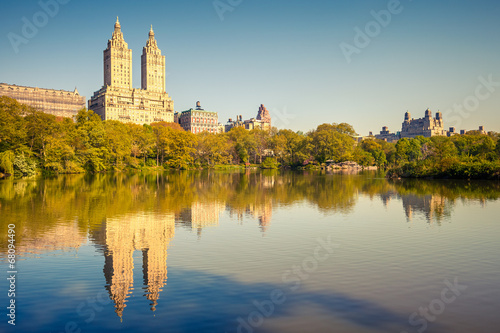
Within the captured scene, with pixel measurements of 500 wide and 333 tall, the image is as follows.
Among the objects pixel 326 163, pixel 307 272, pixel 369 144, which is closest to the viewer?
pixel 307 272

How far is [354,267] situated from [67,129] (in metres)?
65.3

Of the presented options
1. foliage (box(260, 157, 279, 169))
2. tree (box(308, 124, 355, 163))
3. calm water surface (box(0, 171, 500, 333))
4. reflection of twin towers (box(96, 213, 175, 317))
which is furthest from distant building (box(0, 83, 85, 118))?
calm water surface (box(0, 171, 500, 333))

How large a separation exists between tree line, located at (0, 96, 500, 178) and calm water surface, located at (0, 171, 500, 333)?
37016mm

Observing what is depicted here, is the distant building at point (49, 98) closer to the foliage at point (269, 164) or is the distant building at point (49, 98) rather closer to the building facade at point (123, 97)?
the building facade at point (123, 97)

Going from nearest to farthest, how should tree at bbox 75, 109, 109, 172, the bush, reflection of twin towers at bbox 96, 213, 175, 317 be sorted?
1. reflection of twin towers at bbox 96, 213, 175, 317
2. the bush
3. tree at bbox 75, 109, 109, 172

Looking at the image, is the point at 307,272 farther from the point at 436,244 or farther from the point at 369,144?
the point at 369,144

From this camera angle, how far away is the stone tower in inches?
7539

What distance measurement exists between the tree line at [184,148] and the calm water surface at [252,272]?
121 ft

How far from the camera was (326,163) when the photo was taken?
11031cm

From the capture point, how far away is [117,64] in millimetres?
193250

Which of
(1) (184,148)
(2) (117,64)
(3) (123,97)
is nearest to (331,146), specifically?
(1) (184,148)

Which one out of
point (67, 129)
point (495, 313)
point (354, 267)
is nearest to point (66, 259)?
point (354, 267)

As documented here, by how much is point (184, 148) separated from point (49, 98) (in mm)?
128758

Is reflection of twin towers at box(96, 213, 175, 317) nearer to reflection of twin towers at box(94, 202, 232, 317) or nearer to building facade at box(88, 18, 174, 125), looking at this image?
reflection of twin towers at box(94, 202, 232, 317)
